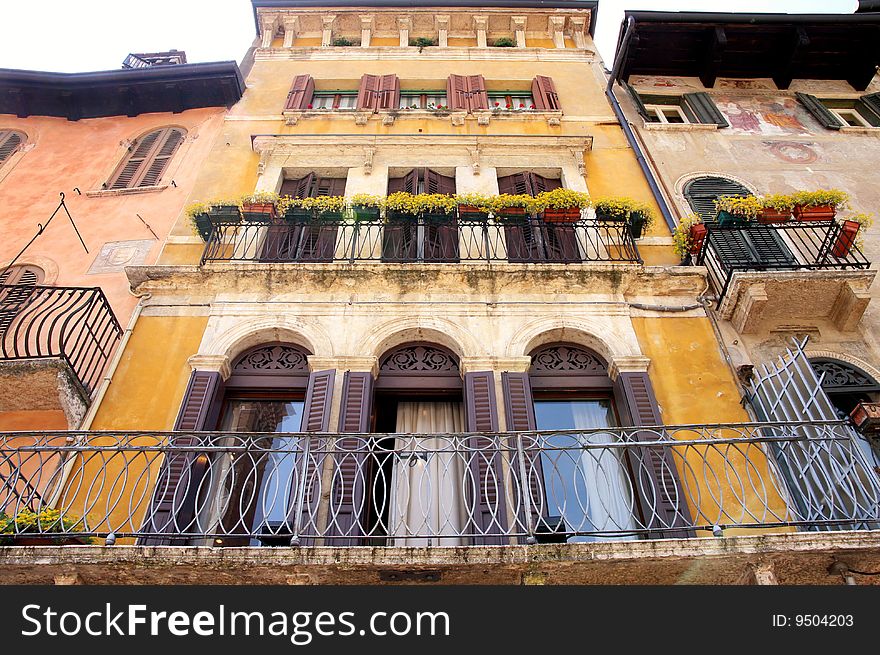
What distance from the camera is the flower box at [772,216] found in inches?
384

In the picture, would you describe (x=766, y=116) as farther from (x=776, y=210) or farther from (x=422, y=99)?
(x=422, y=99)

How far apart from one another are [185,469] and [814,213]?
337 inches

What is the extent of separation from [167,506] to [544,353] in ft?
15.4

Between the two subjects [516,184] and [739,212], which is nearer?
[739,212]

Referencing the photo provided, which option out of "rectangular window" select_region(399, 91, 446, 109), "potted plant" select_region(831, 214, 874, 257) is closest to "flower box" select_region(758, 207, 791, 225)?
"potted plant" select_region(831, 214, 874, 257)

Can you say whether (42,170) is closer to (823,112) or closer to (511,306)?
(511,306)

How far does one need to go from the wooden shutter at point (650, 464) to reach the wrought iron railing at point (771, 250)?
1.99 m

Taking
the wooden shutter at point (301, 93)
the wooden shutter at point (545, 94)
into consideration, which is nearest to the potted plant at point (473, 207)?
the wooden shutter at point (545, 94)

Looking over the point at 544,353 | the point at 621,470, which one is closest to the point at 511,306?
the point at 544,353

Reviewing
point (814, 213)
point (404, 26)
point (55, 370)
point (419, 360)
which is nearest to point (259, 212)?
point (419, 360)

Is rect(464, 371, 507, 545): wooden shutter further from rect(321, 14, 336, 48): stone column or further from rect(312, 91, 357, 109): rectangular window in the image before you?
rect(321, 14, 336, 48): stone column

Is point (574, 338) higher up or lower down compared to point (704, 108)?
lower down

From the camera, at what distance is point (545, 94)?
1420cm

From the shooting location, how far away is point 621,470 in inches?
303
